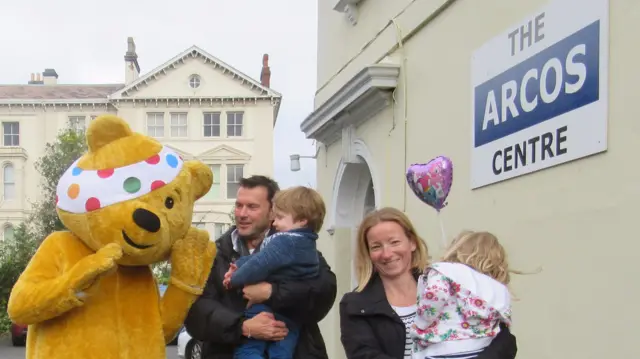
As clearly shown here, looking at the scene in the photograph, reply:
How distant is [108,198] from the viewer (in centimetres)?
351

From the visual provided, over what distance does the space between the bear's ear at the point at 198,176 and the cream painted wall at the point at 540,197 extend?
2039 millimetres

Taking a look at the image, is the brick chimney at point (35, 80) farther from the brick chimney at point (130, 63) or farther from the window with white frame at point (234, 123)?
the window with white frame at point (234, 123)

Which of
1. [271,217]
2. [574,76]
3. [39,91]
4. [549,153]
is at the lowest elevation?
[271,217]

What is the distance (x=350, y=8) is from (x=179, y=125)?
28194 millimetres

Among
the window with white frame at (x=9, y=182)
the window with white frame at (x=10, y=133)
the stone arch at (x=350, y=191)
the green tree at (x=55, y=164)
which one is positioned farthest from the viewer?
the window with white frame at (x=10, y=133)

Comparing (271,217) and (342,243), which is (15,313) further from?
(342,243)

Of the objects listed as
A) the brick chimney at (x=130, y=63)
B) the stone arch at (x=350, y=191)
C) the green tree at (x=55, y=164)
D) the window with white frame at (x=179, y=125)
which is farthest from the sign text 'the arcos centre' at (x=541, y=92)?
the brick chimney at (x=130, y=63)

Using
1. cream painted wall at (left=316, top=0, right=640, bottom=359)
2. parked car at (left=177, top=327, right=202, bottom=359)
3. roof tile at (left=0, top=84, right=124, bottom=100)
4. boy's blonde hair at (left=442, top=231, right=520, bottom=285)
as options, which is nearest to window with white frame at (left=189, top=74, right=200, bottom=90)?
roof tile at (left=0, top=84, right=124, bottom=100)

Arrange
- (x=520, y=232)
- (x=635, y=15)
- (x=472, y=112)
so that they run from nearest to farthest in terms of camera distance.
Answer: (x=635, y=15) < (x=520, y=232) < (x=472, y=112)

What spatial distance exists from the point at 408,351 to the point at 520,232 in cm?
202

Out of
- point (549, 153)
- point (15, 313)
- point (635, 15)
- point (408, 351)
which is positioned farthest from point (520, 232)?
point (15, 313)

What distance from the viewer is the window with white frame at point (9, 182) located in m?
36.5

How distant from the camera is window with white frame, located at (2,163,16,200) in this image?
120 feet

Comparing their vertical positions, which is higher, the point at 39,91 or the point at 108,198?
the point at 39,91
